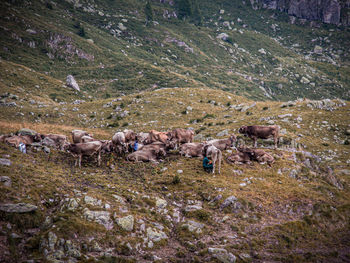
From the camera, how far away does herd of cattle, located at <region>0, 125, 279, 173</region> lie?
53.1 ft

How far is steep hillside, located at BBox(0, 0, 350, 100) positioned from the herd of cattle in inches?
1459

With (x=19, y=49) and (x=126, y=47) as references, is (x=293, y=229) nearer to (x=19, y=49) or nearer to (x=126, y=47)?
(x=19, y=49)

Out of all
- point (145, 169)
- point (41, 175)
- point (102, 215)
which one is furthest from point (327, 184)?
point (41, 175)

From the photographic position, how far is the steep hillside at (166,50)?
69.3m

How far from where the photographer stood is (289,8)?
18988 centimetres

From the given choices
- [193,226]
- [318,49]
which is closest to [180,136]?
[193,226]

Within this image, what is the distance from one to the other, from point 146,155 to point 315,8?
23127 centimetres

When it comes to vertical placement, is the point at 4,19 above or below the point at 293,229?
above

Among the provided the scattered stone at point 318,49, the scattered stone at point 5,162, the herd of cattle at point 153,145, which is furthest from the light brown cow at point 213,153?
the scattered stone at point 318,49

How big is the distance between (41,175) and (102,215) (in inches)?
182

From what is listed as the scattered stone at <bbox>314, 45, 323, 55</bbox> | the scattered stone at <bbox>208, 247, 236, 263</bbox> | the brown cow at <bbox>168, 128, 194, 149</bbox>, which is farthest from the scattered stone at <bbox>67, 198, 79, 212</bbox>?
the scattered stone at <bbox>314, 45, 323, 55</bbox>

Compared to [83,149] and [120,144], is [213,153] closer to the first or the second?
[120,144]

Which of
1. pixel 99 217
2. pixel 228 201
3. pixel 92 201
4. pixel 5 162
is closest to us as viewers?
pixel 99 217

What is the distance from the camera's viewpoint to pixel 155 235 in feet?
32.0
